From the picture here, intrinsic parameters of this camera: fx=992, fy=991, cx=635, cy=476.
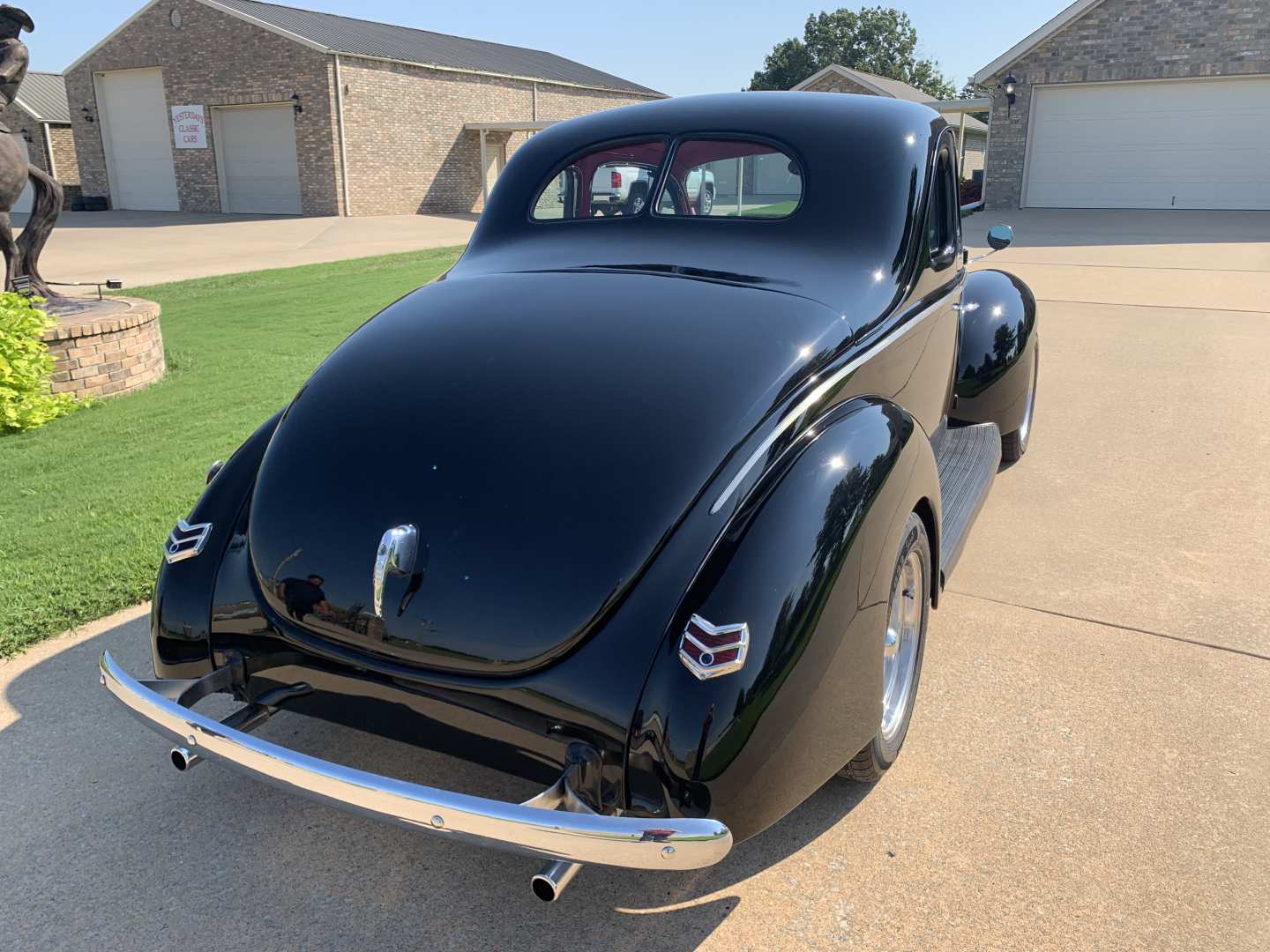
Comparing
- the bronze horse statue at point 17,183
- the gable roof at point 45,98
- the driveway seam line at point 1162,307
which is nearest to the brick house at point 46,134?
the gable roof at point 45,98

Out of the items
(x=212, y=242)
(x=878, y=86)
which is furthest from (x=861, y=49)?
(x=212, y=242)

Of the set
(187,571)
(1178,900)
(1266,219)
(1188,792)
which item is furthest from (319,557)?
(1266,219)

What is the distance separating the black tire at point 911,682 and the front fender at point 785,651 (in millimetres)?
159

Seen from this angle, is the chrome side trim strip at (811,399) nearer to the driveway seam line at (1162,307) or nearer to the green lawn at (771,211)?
the green lawn at (771,211)

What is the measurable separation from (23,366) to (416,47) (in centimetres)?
2764

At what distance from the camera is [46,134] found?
108 ft

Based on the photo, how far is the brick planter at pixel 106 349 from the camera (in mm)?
6434

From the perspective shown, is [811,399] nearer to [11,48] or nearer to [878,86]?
[11,48]

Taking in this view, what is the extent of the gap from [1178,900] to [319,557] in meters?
2.15

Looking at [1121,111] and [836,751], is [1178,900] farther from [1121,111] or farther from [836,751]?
[1121,111]

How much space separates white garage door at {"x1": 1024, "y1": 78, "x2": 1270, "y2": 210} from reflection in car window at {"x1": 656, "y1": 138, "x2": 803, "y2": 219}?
21.2 metres

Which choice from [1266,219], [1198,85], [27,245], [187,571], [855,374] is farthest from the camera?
[1198,85]

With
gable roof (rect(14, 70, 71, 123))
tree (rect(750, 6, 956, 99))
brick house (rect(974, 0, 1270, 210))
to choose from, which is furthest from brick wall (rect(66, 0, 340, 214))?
tree (rect(750, 6, 956, 99))

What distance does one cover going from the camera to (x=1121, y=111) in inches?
842
